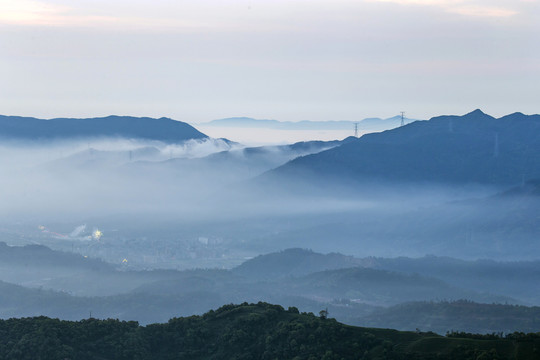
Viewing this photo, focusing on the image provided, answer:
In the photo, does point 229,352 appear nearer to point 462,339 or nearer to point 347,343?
point 347,343

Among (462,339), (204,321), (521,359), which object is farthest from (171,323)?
(521,359)

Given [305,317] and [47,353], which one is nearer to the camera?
[47,353]

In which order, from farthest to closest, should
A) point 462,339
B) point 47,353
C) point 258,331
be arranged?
point 258,331 < point 47,353 < point 462,339

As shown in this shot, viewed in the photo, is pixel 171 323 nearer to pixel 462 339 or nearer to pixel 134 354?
pixel 134 354

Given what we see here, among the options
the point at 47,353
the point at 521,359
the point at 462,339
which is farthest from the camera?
the point at 47,353

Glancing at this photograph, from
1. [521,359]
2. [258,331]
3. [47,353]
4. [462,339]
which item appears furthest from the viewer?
[258,331]

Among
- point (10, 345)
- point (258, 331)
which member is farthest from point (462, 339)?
point (10, 345)

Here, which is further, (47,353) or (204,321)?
(204,321)
